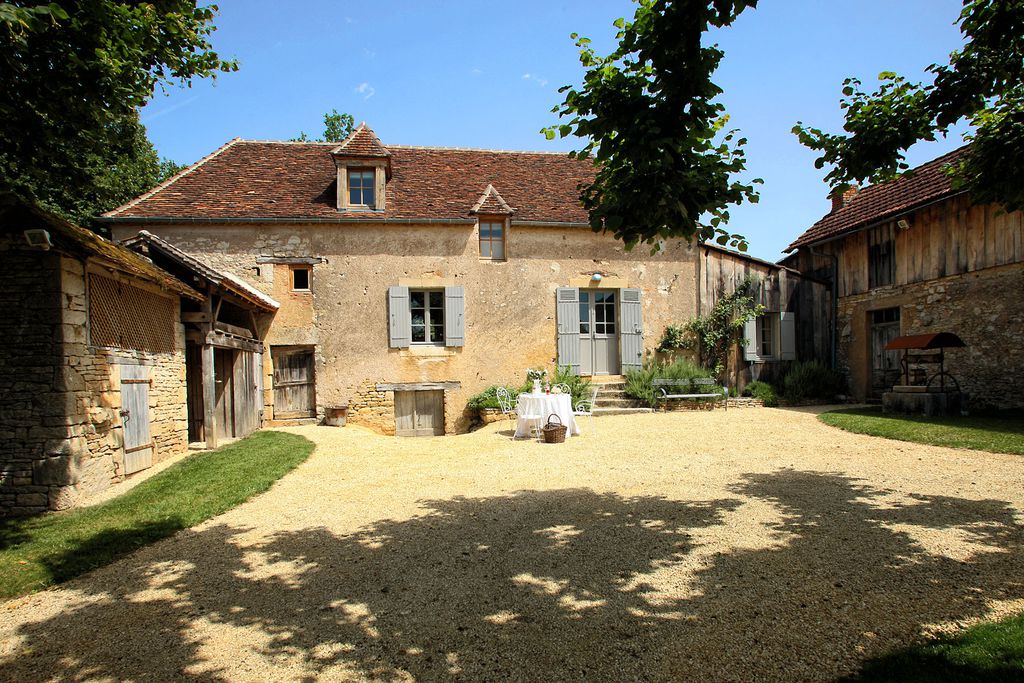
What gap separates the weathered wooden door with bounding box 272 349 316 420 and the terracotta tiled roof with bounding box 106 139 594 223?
2.93 metres

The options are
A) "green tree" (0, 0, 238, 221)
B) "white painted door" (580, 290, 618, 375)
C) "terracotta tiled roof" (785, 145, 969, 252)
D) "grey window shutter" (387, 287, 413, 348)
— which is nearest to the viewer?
"green tree" (0, 0, 238, 221)

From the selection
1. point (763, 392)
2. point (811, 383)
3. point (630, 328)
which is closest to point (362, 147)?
point (630, 328)

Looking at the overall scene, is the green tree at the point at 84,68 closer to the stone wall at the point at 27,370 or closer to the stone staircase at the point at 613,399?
the stone wall at the point at 27,370

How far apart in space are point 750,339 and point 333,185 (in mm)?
10441

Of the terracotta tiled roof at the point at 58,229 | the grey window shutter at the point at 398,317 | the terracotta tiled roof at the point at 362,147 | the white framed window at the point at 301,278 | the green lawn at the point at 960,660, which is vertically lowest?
the green lawn at the point at 960,660

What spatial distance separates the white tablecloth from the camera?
29.3 feet

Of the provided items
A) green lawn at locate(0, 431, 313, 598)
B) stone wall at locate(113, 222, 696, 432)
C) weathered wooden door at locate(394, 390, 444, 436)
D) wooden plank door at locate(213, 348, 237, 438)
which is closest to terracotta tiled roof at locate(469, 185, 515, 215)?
stone wall at locate(113, 222, 696, 432)

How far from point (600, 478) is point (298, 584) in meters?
3.57

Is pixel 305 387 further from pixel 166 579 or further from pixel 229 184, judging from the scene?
pixel 166 579

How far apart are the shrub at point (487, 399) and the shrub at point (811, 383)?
6.42m

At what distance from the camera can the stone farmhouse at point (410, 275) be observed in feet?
38.4

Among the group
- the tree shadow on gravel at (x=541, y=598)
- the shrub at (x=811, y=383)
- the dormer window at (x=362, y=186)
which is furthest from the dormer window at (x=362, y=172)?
the shrub at (x=811, y=383)

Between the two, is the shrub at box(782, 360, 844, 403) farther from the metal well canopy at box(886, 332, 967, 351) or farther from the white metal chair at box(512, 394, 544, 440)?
the white metal chair at box(512, 394, 544, 440)

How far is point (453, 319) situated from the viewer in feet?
40.2
